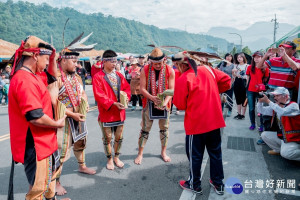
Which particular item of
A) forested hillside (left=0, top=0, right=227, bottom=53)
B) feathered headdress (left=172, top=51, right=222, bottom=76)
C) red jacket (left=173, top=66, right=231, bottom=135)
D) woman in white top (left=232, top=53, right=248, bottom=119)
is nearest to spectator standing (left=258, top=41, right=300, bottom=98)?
feathered headdress (left=172, top=51, right=222, bottom=76)

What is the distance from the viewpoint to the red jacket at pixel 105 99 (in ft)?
11.5

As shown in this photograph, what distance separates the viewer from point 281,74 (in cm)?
Result: 404

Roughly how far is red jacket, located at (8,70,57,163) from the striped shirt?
12.9 ft

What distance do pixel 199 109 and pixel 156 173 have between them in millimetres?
1459

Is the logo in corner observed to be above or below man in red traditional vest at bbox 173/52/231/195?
A: below

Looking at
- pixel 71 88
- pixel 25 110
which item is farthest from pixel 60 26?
pixel 25 110

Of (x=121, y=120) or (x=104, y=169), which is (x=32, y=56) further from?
(x=104, y=169)

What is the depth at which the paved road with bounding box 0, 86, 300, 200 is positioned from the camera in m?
3.00

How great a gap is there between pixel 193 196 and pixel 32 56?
101 inches

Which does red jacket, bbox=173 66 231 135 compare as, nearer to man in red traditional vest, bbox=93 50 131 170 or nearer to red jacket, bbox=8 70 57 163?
man in red traditional vest, bbox=93 50 131 170

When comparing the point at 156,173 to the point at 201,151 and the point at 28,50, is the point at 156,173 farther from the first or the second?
the point at 28,50

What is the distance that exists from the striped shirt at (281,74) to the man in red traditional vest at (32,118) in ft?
12.6

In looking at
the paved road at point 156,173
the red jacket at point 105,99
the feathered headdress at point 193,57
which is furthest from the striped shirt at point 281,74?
the red jacket at point 105,99

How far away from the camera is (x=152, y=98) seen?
3.75 meters
